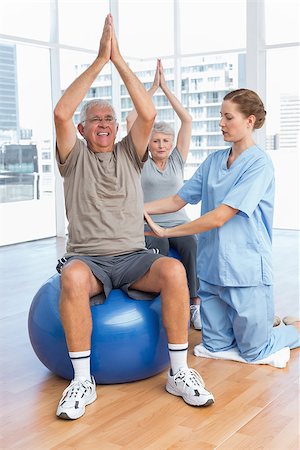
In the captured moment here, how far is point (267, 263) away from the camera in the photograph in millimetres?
2699

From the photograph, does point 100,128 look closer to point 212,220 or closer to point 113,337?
point 212,220

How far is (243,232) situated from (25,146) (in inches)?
172

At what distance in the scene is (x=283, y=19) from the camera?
6.55 m

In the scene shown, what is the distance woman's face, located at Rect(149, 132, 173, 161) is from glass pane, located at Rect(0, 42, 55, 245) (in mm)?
3314

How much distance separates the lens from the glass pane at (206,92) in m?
7.11

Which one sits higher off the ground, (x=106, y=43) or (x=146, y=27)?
(x=146, y=27)

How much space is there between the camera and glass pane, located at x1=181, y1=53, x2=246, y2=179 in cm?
711

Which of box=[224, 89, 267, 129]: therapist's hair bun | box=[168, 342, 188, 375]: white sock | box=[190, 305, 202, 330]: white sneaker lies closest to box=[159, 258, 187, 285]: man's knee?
box=[168, 342, 188, 375]: white sock

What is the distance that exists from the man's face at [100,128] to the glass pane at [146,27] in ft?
16.8

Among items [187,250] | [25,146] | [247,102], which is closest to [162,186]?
[187,250]

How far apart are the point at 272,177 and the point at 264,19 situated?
4411 millimetres

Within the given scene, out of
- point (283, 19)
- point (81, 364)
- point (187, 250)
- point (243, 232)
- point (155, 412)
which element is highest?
point (283, 19)

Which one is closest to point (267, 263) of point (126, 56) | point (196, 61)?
point (196, 61)

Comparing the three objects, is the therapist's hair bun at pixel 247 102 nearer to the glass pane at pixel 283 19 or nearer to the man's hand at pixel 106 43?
the man's hand at pixel 106 43
